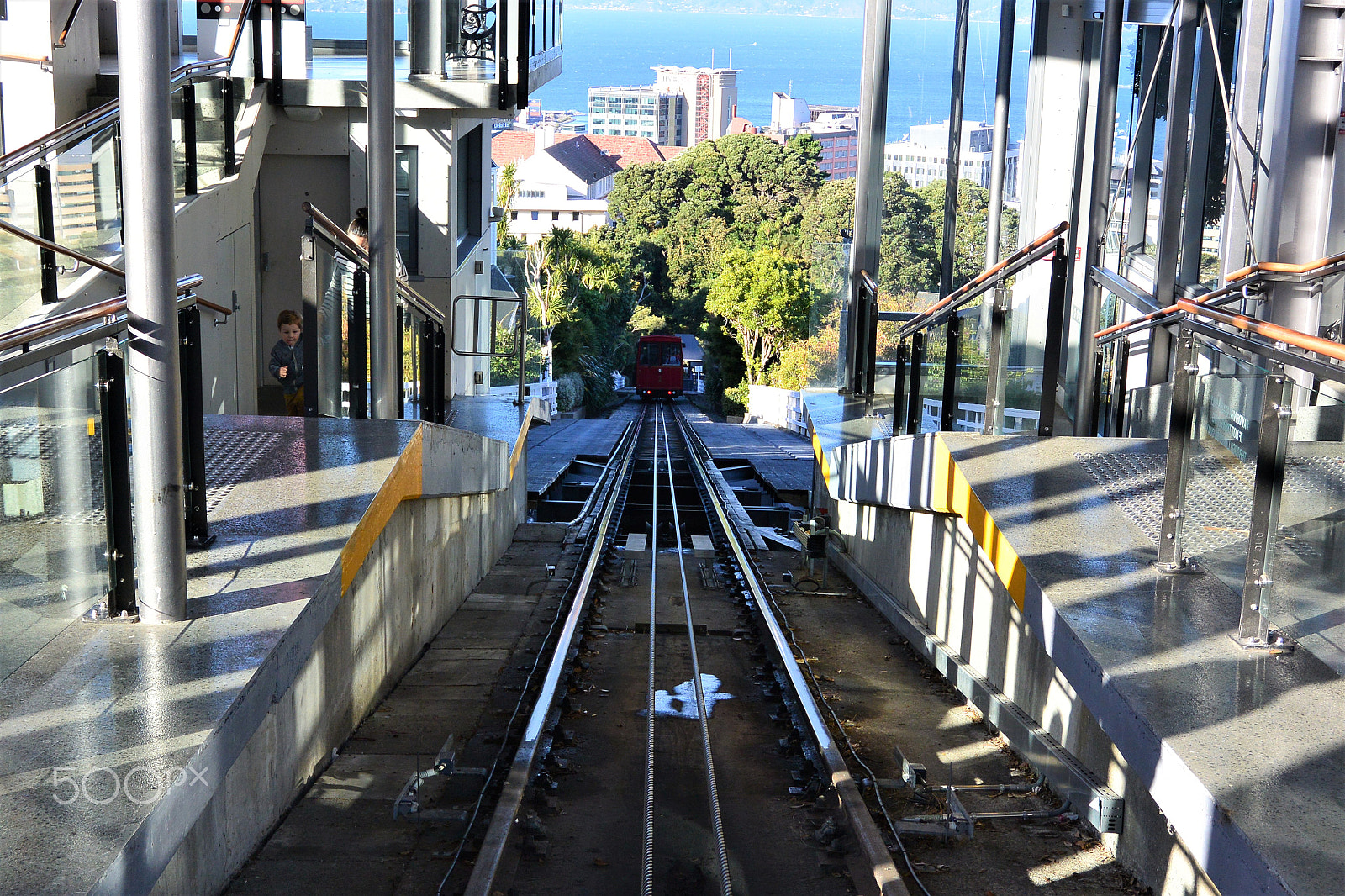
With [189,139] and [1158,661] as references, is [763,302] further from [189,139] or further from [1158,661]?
[1158,661]

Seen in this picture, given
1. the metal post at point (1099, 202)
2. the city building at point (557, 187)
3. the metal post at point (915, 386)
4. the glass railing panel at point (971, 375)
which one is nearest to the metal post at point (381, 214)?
the metal post at point (915, 386)

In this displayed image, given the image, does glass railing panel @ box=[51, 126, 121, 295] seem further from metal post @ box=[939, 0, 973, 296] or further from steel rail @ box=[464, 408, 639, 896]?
metal post @ box=[939, 0, 973, 296]

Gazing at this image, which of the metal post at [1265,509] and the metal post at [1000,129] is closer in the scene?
the metal post at [1265,509]

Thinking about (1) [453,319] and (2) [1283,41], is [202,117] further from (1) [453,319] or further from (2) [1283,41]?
(2) [1283,41]

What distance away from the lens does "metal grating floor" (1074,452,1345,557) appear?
372 centimetres

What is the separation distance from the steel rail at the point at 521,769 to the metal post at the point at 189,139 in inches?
183

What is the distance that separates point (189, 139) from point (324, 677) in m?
6.75

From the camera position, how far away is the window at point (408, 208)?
1360 centimetres

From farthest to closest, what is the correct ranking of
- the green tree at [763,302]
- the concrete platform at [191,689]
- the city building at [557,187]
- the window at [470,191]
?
the city building at [557,187], the green tree at [763,302], the window at [470,191], the concrete platform at [191,689]

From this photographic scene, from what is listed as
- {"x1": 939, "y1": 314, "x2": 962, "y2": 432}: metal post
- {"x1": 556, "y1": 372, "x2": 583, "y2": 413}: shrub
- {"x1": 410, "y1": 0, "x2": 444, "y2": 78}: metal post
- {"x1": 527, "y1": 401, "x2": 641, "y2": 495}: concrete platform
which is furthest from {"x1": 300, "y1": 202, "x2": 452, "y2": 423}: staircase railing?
{"x1": 556, "y1": 372, "x2": 583, "y2": 413}: shrub

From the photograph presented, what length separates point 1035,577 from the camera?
468 centimetres

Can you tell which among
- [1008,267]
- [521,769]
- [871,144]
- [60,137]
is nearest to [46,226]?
[60,137]

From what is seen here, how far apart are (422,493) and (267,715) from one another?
9.00ft

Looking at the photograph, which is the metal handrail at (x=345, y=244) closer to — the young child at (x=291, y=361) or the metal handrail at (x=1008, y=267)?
the young child at (x=291, y=361)
